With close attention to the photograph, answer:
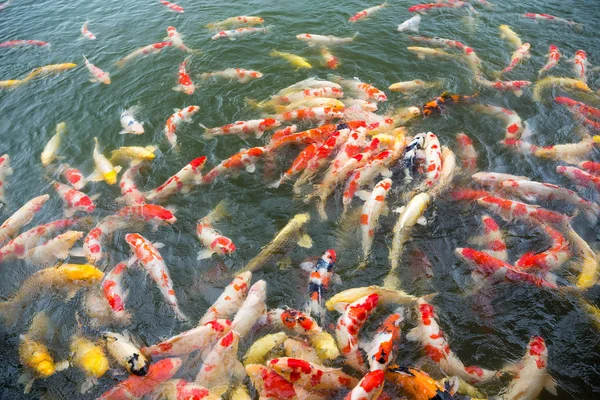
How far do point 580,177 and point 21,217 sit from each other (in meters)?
10.3

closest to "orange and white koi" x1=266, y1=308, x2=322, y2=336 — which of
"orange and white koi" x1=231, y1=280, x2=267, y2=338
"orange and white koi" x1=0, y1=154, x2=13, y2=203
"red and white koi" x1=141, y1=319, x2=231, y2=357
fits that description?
"orange and white koi" x1=231, y1=280, x2=267, y2=338

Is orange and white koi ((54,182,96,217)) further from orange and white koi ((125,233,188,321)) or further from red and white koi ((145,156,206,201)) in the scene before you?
orange and white koi ((125,233,188,321))

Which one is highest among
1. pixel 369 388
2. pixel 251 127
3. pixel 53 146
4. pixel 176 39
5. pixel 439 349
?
pixel 176 39

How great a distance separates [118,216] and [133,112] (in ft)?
11.9

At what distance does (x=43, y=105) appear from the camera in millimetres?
10219

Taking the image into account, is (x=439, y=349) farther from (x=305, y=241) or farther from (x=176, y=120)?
(x=176, y=120)

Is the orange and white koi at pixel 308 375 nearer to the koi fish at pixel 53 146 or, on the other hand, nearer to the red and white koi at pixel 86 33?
the koi fish at pixel 53 146

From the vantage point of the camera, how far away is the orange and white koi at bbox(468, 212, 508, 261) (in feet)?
19.4

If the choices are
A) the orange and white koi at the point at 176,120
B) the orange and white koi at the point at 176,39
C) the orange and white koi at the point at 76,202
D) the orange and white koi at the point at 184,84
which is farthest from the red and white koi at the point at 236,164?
the orange and white koi at the point at 176,39

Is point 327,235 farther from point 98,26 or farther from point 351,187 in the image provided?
point 98,26

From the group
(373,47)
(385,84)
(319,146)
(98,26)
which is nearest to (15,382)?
(319,146)

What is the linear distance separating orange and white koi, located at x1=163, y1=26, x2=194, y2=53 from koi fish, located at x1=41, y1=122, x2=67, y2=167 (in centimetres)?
423

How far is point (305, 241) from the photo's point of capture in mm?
6320

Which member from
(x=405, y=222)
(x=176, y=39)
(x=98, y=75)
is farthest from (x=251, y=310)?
(x=176, y=39)
